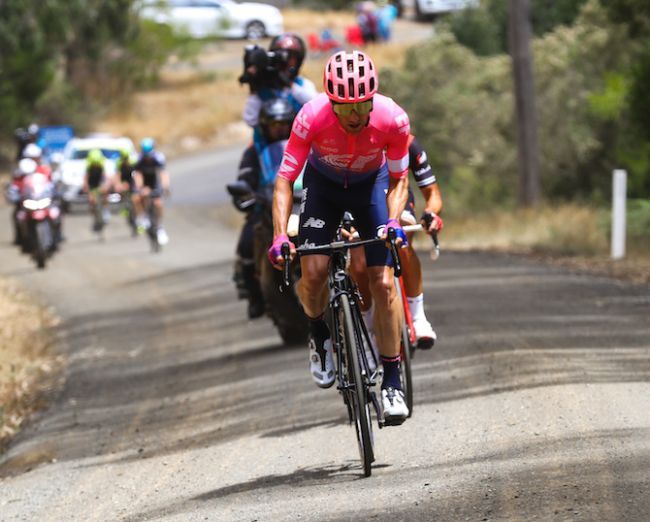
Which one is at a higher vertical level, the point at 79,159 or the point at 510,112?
the point at 510,112

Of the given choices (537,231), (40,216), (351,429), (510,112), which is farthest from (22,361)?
(510,112)

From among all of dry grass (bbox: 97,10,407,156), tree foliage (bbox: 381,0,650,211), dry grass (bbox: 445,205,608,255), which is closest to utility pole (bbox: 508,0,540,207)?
dry grass (bbox: 445,205,608,255)

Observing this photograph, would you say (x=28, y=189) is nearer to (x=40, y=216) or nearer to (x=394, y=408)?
(x=40, y=216)

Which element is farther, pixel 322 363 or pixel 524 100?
pixel 524 100

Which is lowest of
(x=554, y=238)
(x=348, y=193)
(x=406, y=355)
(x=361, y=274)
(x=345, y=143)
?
(x=554, y=238)

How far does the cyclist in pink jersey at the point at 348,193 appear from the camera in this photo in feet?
26.7

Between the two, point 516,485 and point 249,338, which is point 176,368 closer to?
point 249,338

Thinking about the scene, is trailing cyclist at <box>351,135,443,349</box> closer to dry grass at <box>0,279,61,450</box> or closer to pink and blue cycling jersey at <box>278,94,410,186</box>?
pink and blue cycling jersey at <box>278,94,410,186</box>

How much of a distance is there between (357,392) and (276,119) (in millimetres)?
5098

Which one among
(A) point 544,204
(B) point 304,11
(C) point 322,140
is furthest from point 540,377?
(B) point 304,11

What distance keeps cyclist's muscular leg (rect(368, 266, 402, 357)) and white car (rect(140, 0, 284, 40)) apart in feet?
182

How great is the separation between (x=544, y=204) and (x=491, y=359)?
16432 mm

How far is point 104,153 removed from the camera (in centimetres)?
3816

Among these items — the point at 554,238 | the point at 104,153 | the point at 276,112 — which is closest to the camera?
the point at 276,112
